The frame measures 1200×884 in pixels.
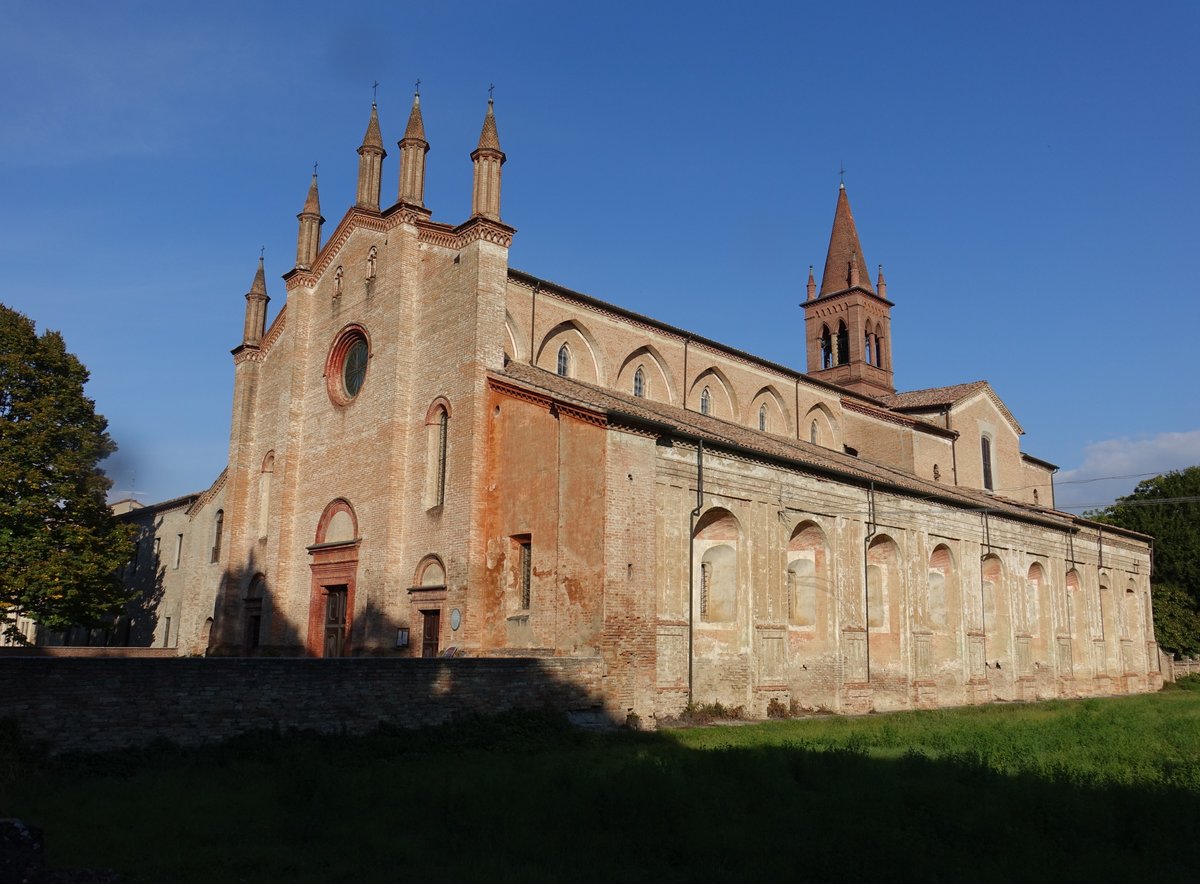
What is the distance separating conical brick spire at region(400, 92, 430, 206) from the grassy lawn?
547 inches

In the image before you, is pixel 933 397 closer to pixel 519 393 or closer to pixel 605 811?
pixel 519 393

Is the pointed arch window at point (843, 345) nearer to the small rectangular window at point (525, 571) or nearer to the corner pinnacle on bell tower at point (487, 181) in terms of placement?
the corner pinnacle on bell tower at point (487, 181)

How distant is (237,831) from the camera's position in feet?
31.1

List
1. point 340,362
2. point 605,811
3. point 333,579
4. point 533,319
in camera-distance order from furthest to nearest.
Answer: point 340,362
point 533,319
point 333,579
point 605,811

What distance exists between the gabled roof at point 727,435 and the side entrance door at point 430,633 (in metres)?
5.34

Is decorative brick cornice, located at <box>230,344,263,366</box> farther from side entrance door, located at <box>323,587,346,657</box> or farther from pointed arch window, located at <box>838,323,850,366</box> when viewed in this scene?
pointed arch window, located at <box>838,323,850,366</box>

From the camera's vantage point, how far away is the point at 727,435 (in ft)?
77.3

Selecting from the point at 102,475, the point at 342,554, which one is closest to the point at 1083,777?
the point at 342,554

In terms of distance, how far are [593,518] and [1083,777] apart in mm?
9112

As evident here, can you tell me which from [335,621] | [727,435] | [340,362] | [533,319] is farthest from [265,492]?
[727,435]

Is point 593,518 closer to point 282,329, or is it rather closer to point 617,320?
point 617,320

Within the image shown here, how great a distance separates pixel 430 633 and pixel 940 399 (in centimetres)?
2595

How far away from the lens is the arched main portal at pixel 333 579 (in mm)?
23734

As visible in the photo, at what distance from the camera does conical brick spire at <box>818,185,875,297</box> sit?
47.7 metres
